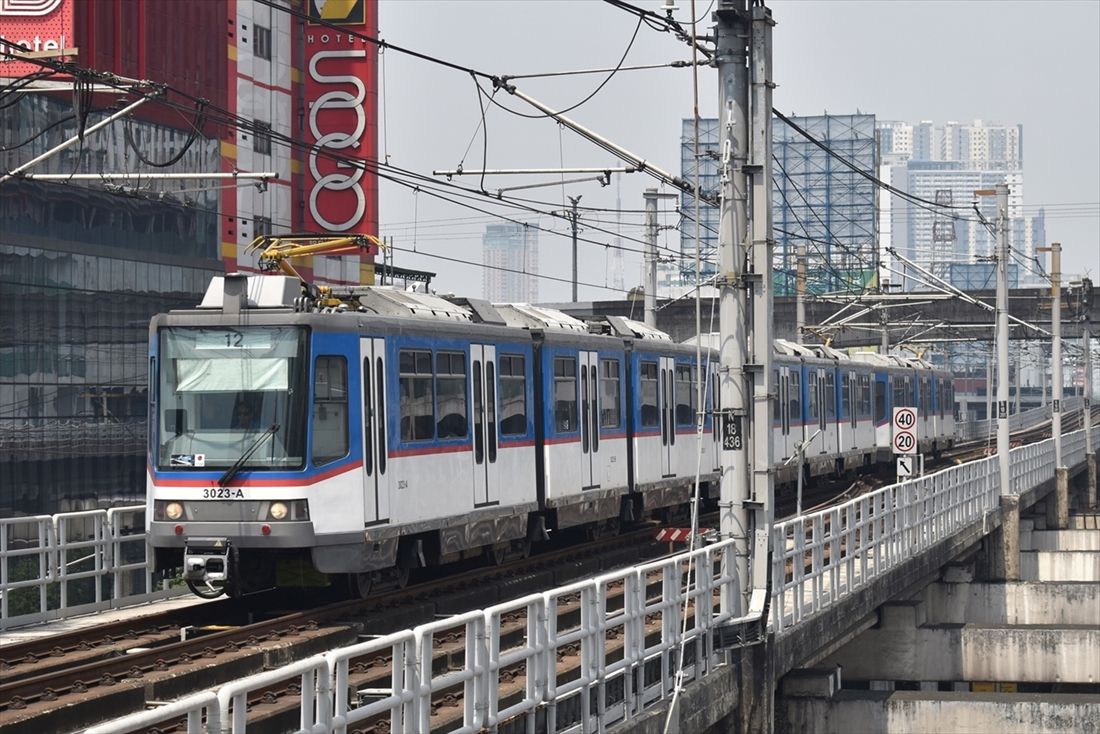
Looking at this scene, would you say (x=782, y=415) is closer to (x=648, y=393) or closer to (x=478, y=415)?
(x=648, y=393)

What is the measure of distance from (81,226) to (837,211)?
5031 inches

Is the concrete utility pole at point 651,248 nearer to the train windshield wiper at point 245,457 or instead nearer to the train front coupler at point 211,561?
the train windshield wiper at point 245,457

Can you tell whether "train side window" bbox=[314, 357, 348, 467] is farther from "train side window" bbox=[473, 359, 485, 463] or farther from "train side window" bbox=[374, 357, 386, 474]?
"train side window" bbox=[473, 359, 485, 463]

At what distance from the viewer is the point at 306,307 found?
1692cm

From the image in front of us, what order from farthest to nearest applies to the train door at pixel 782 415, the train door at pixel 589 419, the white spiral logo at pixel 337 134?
the white spiral logo at pixel 337 134 → the train door at pixel 782 415 → the train door at pixel 589 419

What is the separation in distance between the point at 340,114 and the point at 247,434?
103ft

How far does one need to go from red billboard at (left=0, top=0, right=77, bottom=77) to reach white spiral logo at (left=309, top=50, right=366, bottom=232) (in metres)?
8.81

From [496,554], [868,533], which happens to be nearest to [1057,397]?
[868,533]

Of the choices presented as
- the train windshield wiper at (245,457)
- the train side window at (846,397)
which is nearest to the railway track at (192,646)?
the train windshield wiper at (245,457)

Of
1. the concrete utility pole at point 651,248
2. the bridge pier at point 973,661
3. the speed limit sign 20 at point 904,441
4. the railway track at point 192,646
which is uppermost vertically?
the concrete utility pole at point 651,248

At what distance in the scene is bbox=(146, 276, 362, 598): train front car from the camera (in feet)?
53.8

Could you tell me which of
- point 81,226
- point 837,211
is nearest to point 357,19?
point 81,226

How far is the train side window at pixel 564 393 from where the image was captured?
22.2m

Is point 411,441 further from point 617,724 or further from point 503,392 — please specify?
point 617,724
